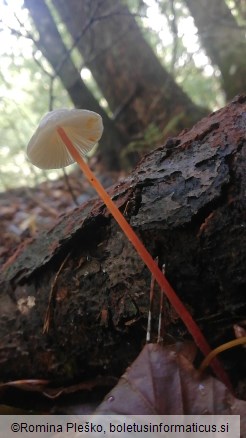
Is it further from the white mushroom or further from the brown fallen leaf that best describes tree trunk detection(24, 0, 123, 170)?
the brown fallen leaf

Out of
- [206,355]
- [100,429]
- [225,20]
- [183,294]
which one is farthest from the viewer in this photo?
[225,20]

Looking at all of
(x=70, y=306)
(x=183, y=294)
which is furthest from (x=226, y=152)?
(x=70, y=306)

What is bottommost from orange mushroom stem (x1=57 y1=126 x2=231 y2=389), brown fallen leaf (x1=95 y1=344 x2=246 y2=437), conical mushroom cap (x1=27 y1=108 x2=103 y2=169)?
brown fallen leaf (x1=95 y1=344 x2=246 y2=437)

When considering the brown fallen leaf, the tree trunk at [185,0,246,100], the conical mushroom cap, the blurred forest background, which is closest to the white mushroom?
the conical mushroom cap

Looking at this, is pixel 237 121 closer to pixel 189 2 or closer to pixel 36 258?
pixel 36 258

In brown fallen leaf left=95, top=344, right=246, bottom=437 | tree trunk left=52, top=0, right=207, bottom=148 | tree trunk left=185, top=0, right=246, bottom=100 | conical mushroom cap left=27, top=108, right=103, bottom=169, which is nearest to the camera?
brown fallen leaf left=95, top=344, right=246, bottom=437

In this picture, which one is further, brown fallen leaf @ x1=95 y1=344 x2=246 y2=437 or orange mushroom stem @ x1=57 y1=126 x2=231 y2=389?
orange mushroom stem @ x1=57 y1=126 x2=231 y2=389

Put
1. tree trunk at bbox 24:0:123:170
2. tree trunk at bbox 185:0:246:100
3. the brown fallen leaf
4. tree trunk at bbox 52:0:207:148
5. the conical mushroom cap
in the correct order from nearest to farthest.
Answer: the brown fallen leaf, the conical mushroom cap, tree trunk at bbox 24:0:123:170, tree trunk at bbox 52:0:207:148, tree trunk at bbox 185:0:246:100

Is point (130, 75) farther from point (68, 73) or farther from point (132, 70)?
point (68, 73)
